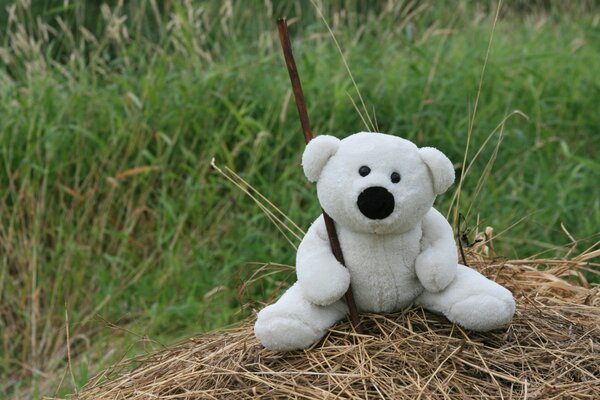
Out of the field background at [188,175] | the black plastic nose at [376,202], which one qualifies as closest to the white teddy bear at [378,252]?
the black plastic nose at [376,202]

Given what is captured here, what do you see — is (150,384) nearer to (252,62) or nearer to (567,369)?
(567,369)

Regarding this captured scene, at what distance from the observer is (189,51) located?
4203mm

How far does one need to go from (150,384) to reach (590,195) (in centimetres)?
271

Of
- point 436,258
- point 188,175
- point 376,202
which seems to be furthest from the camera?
point 188,175

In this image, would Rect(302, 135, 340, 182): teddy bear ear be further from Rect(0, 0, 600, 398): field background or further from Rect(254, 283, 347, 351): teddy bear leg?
Rect(0, 0, 600, 398): field background

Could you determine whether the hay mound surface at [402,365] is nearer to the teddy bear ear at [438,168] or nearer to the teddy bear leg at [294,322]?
the teddy bear leg at [294,322]

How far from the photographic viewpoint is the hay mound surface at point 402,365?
5.13 ft

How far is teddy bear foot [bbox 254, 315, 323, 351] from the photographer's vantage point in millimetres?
1637

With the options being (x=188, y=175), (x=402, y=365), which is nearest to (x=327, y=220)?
(x=402, y=365)

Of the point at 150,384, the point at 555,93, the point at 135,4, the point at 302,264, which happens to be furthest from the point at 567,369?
the point at 135,4

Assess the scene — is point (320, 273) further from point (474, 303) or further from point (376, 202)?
point (474, 303)

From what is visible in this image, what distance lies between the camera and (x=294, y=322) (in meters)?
1.65

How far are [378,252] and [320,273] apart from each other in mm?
118

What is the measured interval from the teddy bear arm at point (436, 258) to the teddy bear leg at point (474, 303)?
0.02 meters
